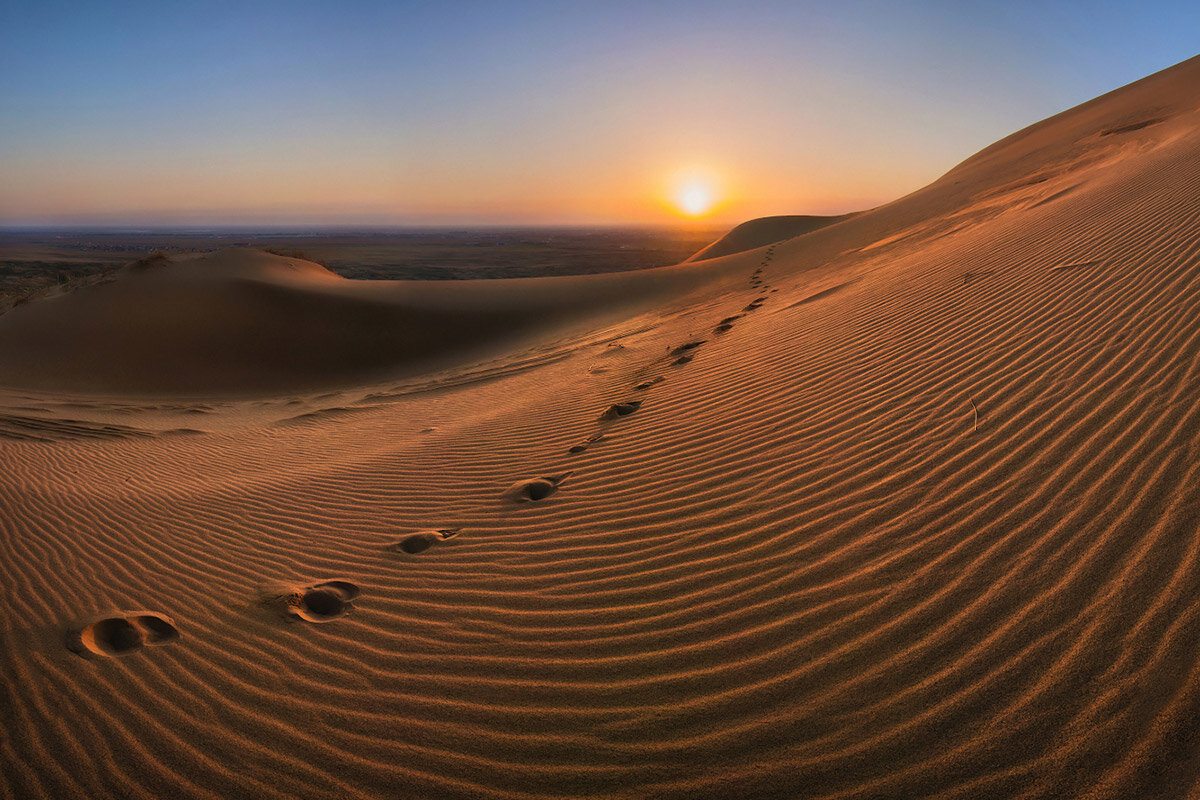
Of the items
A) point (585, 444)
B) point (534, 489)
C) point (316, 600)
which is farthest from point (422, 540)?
point (585, 444)

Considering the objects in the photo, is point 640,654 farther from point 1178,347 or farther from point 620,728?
point 1178,347

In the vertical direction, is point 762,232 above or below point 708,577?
above

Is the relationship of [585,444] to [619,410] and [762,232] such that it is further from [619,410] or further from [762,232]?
[762,232]

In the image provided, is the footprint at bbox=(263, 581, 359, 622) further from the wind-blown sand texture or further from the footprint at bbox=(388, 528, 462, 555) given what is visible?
the footprint at bbox=(388, 528, 462, 555)

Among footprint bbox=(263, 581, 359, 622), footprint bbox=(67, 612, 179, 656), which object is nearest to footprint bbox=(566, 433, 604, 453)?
footprint bbox=(263, 581, 359, 622)

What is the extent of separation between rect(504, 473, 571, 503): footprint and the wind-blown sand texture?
5 centimetres

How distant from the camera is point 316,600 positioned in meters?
3.45

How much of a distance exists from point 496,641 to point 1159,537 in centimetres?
280

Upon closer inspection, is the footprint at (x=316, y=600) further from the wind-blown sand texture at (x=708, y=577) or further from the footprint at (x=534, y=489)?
the footprint at (x=534, y=489)

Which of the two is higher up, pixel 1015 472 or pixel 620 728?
pixel 1015 472

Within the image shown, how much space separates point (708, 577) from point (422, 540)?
1982 mm

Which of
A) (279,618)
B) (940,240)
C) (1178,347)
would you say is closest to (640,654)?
(279,618)

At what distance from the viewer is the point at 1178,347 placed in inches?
153

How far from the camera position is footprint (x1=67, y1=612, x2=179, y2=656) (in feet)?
9.98
